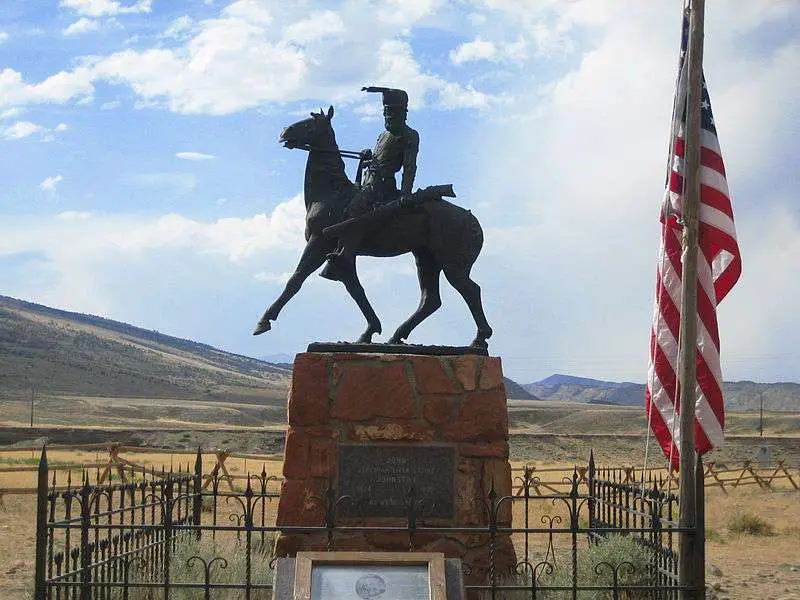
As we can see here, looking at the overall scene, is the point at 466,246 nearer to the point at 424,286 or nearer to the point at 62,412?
the point at 424,286

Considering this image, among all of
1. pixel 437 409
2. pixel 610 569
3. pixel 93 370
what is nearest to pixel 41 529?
pixel 437 409

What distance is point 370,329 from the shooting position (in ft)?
30.8

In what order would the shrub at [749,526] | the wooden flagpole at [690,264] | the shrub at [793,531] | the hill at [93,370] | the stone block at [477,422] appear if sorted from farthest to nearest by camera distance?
the hill at [93,370], the shrub at [749,526], the shrub at [793,531], the stone block at [477,422], the wooden flagpole at [690,264]

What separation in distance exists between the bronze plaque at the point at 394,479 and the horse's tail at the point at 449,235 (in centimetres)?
177

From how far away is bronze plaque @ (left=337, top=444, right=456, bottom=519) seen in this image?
8.46m

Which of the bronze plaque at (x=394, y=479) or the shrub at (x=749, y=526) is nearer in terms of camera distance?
the bronze plaque at (x=394, y=479)

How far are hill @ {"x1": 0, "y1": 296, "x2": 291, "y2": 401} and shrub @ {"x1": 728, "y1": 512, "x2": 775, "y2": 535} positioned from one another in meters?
61.8

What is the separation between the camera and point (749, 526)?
18359 mm

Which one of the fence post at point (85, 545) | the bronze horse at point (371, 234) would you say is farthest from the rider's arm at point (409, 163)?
the fence post at point (85, 545)

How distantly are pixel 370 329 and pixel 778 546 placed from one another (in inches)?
405

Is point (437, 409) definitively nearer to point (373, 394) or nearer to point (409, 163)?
point (373, 394)

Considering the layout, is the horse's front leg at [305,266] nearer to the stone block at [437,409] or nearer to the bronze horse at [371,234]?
the bronze horse at [371,234]

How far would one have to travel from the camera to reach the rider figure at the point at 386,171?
9.27 m

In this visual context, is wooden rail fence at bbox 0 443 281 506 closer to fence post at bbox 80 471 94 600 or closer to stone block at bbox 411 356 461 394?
stone block at bbox 411 356 461 394
